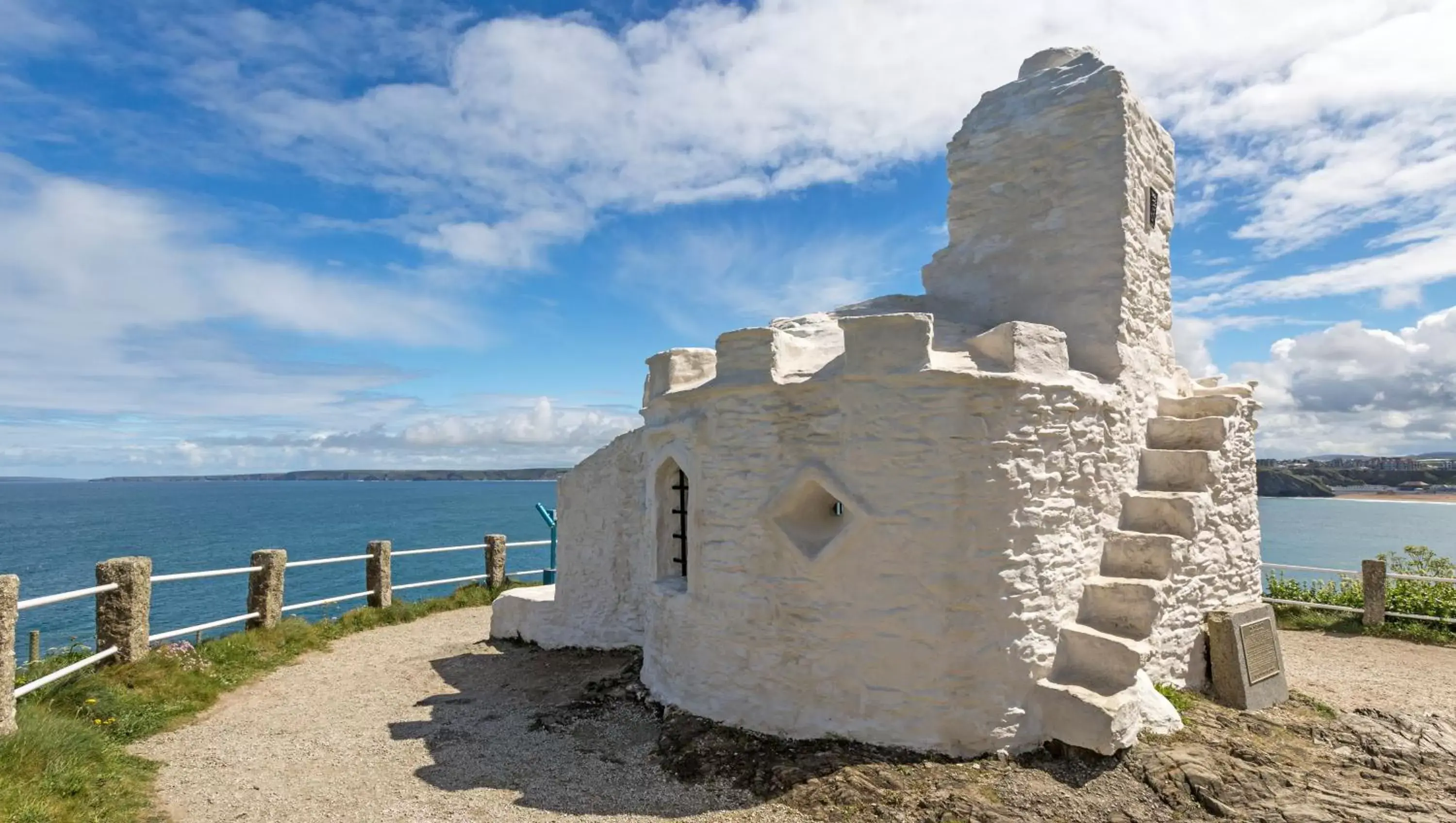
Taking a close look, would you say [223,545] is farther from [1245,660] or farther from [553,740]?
[1245,660]

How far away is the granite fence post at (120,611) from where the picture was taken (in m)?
8.87

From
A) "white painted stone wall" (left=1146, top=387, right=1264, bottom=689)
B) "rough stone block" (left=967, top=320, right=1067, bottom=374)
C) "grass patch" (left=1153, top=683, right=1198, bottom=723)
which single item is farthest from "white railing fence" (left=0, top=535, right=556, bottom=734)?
"white painted stone wall" (left=1146, top=387, right=1264, bottom=689)

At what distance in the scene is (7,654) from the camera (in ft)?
22.3

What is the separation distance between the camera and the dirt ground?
20.4 feet

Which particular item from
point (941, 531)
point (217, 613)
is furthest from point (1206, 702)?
point (217, 613)

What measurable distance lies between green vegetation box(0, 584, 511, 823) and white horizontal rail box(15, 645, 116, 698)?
98 millimetres

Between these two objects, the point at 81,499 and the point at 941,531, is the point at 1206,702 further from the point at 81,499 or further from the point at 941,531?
the point at 81,499

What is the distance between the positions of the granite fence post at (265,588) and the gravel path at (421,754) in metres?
1.03

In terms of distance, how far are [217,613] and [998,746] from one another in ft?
110

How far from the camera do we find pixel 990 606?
6871mm

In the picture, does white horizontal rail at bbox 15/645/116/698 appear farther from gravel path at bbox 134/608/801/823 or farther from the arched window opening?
the arched window opening

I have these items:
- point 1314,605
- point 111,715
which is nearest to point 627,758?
point 111,715

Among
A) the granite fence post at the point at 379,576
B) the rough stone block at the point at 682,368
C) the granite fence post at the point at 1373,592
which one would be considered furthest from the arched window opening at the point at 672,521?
the granite fence post at the point at 1373,592

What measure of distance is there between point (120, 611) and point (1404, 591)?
61.4 ft
